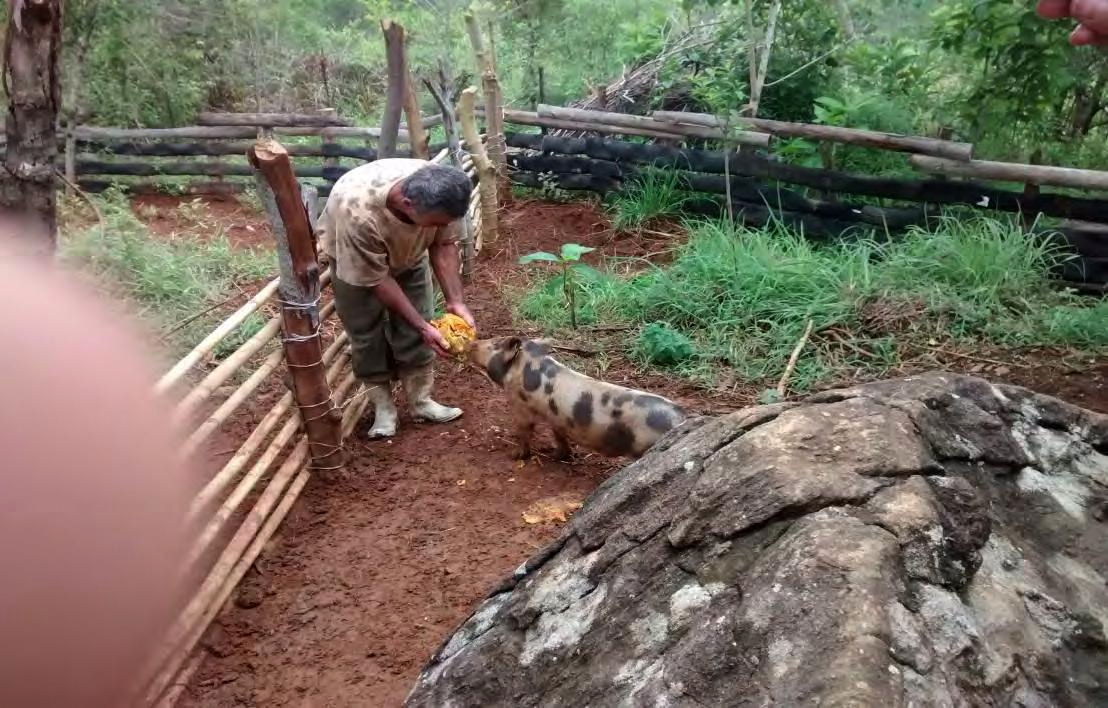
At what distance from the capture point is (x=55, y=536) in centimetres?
52

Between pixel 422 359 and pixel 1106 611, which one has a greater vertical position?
pixel 1106 611

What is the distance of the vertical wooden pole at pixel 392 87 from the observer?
18.7ft

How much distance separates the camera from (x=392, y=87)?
5.80 m

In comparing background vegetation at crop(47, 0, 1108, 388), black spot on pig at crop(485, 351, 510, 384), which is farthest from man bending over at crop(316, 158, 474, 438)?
background vegetation at crop(47, 0, 1108, 388)

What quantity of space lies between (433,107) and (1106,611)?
12.5m

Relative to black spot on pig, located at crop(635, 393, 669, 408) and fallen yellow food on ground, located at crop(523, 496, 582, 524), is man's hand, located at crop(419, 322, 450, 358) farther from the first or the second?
black spot on pig, located at crop(635, 393, 669, 408)

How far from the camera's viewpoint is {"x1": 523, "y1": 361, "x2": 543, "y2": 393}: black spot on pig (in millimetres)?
4031

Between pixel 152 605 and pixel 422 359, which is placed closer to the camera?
pixel 152 605

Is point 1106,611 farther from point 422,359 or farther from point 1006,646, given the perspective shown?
point 422,359

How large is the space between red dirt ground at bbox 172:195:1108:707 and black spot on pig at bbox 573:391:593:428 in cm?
37

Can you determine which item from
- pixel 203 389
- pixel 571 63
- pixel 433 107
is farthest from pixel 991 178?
pixel 433 107

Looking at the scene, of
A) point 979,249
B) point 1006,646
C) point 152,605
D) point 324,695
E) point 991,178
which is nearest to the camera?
point 152,605

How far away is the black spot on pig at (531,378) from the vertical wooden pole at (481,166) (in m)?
3.72

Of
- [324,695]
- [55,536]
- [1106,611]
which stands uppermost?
[55,536]
